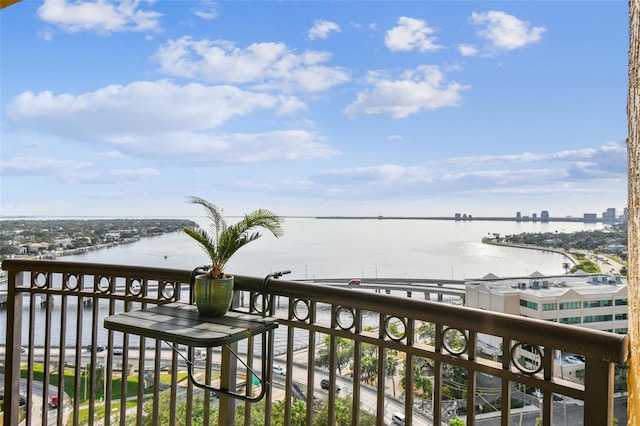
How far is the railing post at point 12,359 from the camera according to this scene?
2650 millimetres

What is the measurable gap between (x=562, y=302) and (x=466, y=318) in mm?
897

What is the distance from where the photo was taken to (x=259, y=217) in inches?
79.4

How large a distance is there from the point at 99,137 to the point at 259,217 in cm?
545

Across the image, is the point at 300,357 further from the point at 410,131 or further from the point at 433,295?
the point at 410,131

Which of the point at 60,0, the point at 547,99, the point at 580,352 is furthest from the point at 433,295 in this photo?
the point at 60,0

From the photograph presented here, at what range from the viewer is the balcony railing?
1287 millimetres

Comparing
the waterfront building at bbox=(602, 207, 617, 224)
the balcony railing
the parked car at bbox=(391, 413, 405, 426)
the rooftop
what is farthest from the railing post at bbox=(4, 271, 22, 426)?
the waterfront building at bbox=(602, 207, 617, 224)

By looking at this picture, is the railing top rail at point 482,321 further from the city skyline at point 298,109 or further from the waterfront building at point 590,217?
the city skyline at point 298,109

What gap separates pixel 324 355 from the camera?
2105mm

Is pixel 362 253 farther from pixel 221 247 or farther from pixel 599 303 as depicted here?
pixel 599 303

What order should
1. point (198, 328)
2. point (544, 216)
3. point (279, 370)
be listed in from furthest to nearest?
point (544, 216)
point (279, 370)
point (198, 328)

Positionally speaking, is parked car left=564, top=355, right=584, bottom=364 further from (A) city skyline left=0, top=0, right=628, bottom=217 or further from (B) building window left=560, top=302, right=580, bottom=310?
(A) city skyline left=0, top=0, right=628, bottom=217

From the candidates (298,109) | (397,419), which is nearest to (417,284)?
(397,419)

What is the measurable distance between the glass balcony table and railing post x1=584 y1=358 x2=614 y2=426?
1.13 metres
